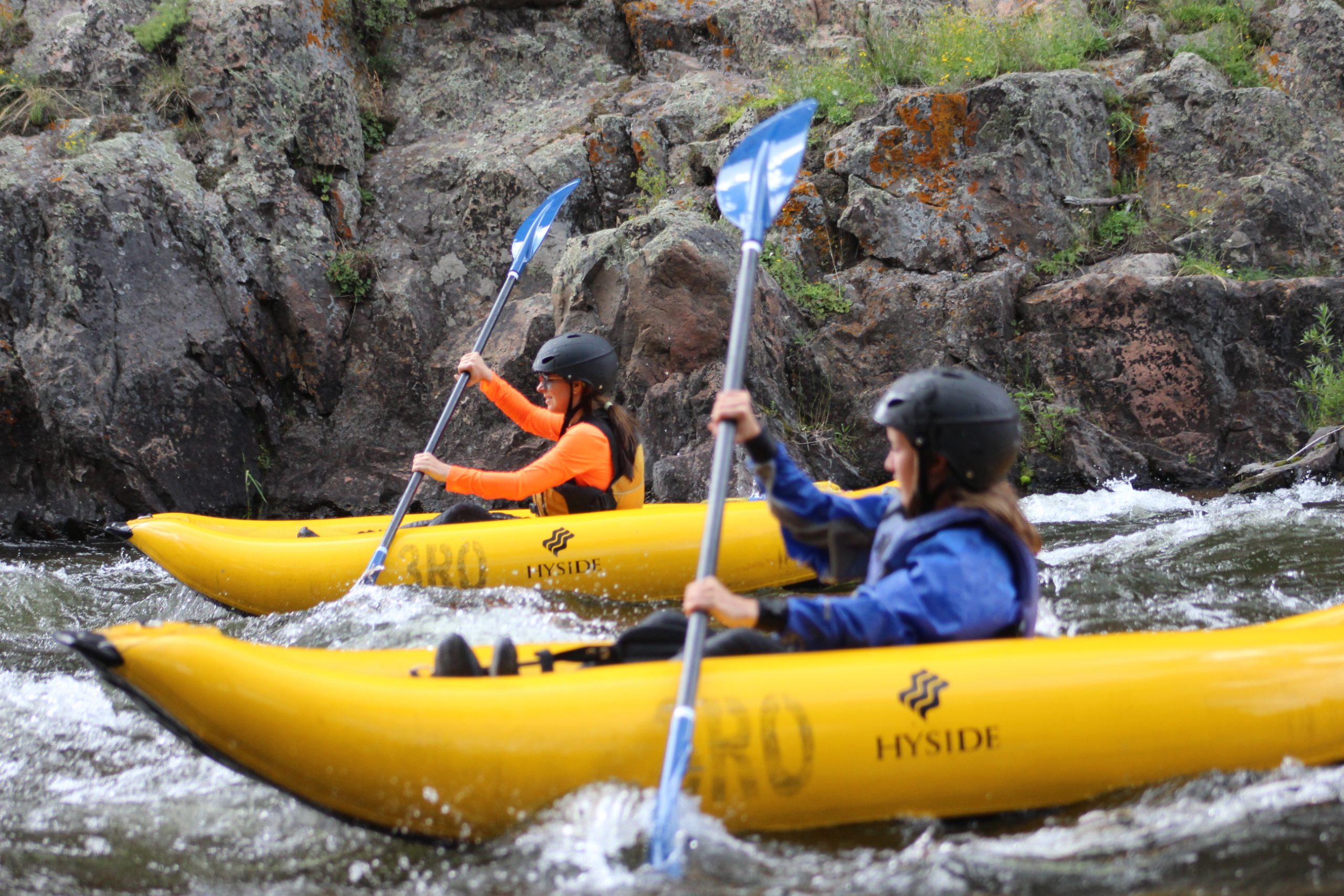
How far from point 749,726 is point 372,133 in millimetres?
8559

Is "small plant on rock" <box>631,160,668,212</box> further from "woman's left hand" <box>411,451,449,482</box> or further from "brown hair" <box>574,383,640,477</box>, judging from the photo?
"woman's left hand" <box>411,451,449,482</box>

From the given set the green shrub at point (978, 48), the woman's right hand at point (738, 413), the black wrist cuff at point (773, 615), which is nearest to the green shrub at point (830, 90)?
the green shrub at point (978, 48)

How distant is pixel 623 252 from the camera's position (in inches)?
271

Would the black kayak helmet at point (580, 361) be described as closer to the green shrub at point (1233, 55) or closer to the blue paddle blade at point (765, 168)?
the blue paddle blade at point (765, 168)

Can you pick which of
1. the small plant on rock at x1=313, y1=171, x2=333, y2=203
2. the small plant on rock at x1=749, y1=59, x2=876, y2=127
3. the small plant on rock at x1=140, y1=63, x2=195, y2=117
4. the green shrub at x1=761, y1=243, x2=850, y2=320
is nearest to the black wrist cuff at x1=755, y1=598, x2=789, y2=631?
the green shrub at x1=761, y1=243, x2=850, y2=320

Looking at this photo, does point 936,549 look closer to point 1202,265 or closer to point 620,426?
point 620,426

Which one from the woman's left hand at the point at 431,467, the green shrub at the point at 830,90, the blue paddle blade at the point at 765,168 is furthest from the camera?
the green shrub at the point at 830,90

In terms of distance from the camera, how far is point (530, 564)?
4.59 m

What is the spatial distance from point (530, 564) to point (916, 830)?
2.64 metres

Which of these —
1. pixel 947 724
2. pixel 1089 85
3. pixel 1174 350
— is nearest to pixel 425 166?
pixel 1089 85

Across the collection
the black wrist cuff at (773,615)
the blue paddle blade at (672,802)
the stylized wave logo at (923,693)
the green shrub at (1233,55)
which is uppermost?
the green shrub at (1233,55)

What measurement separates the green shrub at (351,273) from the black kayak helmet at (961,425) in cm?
659

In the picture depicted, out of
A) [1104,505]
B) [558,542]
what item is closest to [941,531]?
[558,542]

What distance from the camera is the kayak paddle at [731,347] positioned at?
2107mm
